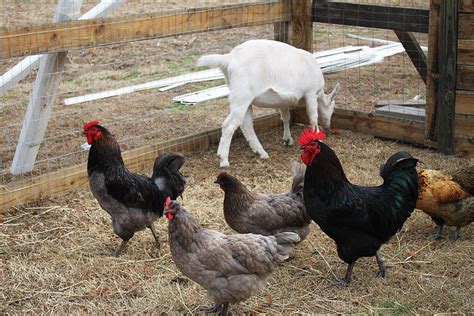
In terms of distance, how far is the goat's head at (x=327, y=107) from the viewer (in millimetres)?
8547

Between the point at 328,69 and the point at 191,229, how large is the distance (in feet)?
23.4

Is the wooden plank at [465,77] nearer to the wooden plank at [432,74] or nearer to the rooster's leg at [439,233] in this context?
the wooden plank at [432,74]

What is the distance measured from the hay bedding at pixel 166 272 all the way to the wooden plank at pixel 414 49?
2.84 m

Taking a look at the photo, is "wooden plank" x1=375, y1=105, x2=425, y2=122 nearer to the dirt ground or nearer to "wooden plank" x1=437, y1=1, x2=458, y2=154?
the dirt ground

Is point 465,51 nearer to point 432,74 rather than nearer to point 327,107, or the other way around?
point 432,74

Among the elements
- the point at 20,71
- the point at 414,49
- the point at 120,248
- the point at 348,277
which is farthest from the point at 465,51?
the point at 20,71

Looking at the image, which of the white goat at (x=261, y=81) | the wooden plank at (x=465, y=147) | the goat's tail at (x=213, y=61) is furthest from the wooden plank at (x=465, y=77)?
the goat's tail at (x=213, y=61)

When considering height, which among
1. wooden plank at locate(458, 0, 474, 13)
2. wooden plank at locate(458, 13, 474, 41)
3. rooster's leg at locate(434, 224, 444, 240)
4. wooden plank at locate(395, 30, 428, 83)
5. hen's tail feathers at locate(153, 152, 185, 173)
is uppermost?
wooden plank at locate(458, 0, 474, 13)

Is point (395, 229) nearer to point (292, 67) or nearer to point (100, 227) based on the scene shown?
point (100, 227)

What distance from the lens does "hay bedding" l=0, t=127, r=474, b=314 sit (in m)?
4.88

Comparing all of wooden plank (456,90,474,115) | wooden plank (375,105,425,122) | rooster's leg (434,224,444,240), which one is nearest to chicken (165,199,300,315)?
rooster's leg (434,224,444,240)

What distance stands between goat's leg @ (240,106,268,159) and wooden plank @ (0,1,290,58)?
1190mm

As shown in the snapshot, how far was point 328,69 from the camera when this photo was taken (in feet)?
36.4

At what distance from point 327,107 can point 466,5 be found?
81.8 inches
